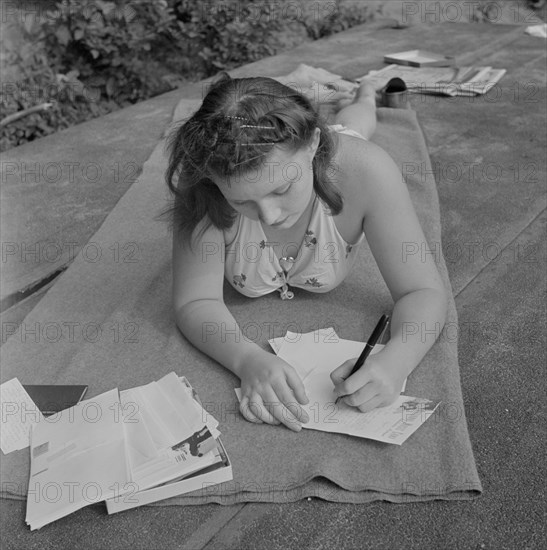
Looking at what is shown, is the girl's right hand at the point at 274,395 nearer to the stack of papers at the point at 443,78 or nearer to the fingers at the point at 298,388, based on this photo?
the fingers at the point at 298,388

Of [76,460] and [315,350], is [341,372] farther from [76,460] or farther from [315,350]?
[76,460]


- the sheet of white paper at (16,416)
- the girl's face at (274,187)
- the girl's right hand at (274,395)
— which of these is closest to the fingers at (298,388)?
the girl's right hand at (274,395)

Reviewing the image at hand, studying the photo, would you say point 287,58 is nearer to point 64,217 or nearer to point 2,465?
point 64,217

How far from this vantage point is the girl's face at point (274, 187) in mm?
1559

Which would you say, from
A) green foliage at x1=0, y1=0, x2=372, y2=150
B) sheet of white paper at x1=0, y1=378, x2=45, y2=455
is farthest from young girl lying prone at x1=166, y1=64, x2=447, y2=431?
green foliage at x1=0, y1=0, x2=372, y2=150

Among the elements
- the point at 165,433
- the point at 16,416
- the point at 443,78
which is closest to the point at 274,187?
the point at 165,433

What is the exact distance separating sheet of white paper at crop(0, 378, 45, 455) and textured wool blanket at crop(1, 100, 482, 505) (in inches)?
1.3

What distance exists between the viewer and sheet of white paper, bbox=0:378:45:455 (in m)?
1.66

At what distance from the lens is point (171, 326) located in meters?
2.04

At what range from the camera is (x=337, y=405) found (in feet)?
5.46

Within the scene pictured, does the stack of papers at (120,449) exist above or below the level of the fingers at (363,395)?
below

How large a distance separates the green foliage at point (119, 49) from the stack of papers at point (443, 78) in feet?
3.60

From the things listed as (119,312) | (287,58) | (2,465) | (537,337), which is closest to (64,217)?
(119,312)

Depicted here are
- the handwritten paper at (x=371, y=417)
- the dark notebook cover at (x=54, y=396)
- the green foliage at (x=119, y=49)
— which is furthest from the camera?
the green foliage at (x=119, y=49)
